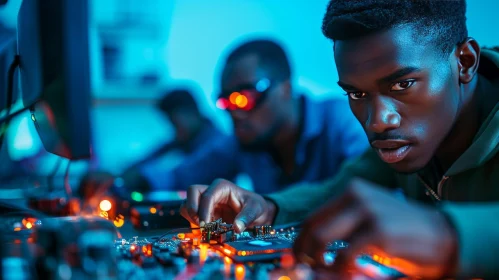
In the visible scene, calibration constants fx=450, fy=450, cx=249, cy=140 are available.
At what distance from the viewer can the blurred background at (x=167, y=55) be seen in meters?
2.93

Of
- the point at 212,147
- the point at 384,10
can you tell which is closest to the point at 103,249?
the point at 384,10

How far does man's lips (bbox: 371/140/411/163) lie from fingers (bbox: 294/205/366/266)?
395mm

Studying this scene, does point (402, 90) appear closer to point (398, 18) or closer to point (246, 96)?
point (398, 18)

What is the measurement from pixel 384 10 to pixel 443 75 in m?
0.18

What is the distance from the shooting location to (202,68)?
312 centimetres

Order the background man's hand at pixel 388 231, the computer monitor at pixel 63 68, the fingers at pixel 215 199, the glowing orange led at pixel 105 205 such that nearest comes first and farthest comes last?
the background man's hand at pixel 388 231, the computer monitor at pixel 63 68, the fingers at pixel 215 199, the glowing orange led at pixel 105 205

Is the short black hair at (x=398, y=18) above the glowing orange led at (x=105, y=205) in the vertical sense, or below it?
above

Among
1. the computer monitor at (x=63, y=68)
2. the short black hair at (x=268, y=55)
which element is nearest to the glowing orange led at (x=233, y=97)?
the short black hair at (x=268, y=55)

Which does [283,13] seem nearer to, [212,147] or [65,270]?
[212,147]

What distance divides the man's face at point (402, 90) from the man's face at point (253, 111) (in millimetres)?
1417

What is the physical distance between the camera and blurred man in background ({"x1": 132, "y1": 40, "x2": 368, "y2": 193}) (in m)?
2.38

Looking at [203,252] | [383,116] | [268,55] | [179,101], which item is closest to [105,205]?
[203,252]

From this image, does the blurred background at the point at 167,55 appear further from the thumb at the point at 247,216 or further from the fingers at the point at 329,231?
the fingers at the point at 329,231

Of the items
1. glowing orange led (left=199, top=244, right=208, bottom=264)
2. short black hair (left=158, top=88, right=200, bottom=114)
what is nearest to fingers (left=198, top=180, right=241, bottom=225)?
glowing orange led (left=199, top=244, right=208, bottom=264)
